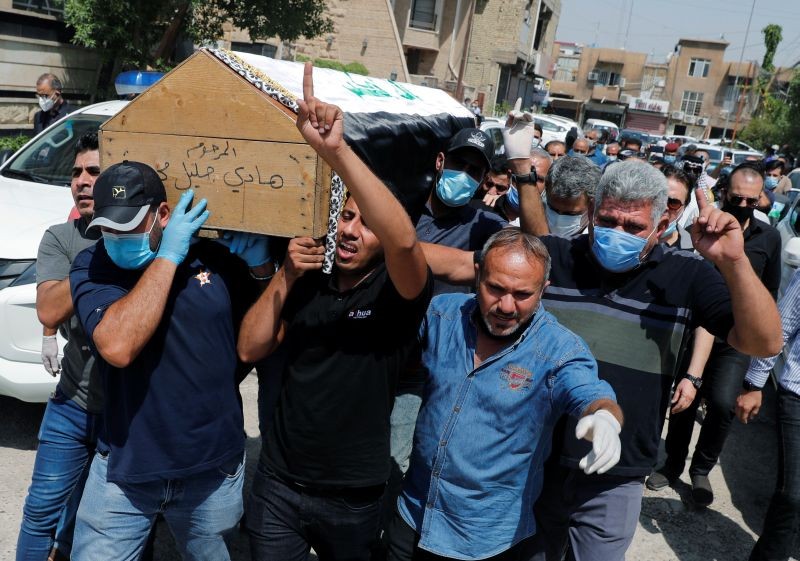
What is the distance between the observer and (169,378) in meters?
2.35

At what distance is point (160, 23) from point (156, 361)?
1308 centimetres

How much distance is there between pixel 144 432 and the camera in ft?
7.72

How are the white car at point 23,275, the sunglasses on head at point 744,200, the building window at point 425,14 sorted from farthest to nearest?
the building window at point 425,14, the sunglasses on head at point 744,200, the white car at point 23,275

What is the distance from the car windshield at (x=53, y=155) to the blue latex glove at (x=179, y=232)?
3674mm

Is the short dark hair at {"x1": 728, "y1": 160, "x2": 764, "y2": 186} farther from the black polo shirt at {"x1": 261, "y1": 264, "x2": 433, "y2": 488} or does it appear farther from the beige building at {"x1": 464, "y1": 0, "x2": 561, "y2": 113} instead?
the beige building at {"x1": 464, "y1": 0, "x2": 561, "y2": 113}

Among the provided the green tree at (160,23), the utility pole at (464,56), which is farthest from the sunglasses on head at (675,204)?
the utility pole at (464,56)

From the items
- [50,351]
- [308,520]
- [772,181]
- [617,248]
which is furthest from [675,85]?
[308,520]

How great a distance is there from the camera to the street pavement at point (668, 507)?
3758 mm

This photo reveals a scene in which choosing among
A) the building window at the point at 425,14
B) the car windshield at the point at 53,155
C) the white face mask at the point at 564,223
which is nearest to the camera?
the white face mask at the point at 564,223

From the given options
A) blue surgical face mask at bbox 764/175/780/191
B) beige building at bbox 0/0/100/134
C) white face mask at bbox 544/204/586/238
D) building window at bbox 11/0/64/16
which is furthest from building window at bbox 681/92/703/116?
white face mask at bbox 544/204/586/238

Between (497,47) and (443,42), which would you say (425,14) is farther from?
(497,47)

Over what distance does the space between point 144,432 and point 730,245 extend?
2.01m

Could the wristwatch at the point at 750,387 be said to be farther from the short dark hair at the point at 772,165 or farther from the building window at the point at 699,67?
the building window at the point at 699,67

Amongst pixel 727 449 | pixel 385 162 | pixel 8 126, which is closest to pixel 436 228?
pixel 385 162
